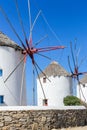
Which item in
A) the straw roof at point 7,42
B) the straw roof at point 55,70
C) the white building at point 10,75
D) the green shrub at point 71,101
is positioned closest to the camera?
the white building at point 10,75

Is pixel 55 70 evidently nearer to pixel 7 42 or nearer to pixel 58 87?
pixel 58 87

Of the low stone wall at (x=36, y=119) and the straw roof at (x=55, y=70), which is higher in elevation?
the straw roof at (x=55, y=70)

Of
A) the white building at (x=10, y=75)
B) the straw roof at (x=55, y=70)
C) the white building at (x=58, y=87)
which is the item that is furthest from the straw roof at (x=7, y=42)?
the straw roof at (x=55, y=70)

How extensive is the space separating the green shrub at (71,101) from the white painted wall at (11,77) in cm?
1063

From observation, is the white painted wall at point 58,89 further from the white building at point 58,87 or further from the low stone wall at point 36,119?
the low stone wall at point 36,119

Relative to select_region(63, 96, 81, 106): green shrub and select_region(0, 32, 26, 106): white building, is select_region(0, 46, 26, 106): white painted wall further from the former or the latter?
select_region(63, 96, 81, 106): green shrub

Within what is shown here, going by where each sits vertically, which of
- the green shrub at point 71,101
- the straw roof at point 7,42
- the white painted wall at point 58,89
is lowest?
the green shrub at point 71,101

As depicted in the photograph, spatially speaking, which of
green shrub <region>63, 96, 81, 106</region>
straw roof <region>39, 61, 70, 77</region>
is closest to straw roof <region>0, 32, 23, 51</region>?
green shrub <region>63, 96, 81, 106</region>

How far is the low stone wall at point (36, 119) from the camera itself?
62.2ft

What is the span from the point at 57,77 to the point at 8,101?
1541 cm

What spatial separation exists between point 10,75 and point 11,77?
418mm

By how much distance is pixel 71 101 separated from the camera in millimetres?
35312

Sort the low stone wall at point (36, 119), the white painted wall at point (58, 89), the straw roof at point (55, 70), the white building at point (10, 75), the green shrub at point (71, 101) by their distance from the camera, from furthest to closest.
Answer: the straw roof at point (55, 70)
the white painted wall at point (58, 89)
the green shrub at point (71, 101)
the white building at point (10, 75)
the low stone wall at point (36, 119)

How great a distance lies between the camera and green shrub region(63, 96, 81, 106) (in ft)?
114
